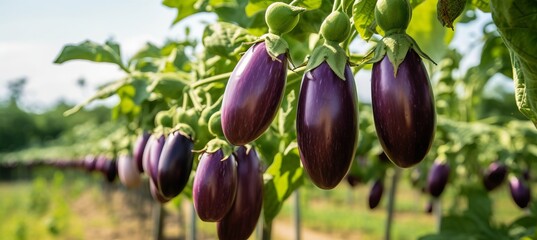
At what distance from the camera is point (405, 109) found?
1.72 ft

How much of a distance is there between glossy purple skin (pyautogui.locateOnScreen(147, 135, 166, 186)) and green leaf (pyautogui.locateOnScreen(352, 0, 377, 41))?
1.43ft

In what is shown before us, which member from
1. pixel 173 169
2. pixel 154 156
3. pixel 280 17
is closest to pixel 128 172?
pixel 154 156

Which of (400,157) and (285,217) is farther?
(285,217)

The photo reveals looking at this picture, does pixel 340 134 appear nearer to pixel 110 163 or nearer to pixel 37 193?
pixel 110 163

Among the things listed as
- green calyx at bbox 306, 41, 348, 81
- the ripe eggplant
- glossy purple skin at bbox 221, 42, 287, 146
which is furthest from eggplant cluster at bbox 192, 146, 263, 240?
the ripe eggplant

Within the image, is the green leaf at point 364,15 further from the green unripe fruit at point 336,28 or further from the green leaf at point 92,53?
the green leaf at point 92,53

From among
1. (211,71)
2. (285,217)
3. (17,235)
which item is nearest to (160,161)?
(211,71)

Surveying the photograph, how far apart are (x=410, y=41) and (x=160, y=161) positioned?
462 mm

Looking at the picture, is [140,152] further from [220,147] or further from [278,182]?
[220,147]

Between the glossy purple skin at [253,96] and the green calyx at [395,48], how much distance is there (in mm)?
117

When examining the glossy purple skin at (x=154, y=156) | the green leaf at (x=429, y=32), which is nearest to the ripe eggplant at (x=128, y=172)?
the glossy purple skin at (x=154, y=156)

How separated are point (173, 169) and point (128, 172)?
92 cm

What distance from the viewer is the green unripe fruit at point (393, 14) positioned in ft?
1.82

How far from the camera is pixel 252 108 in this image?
59 centimetres
